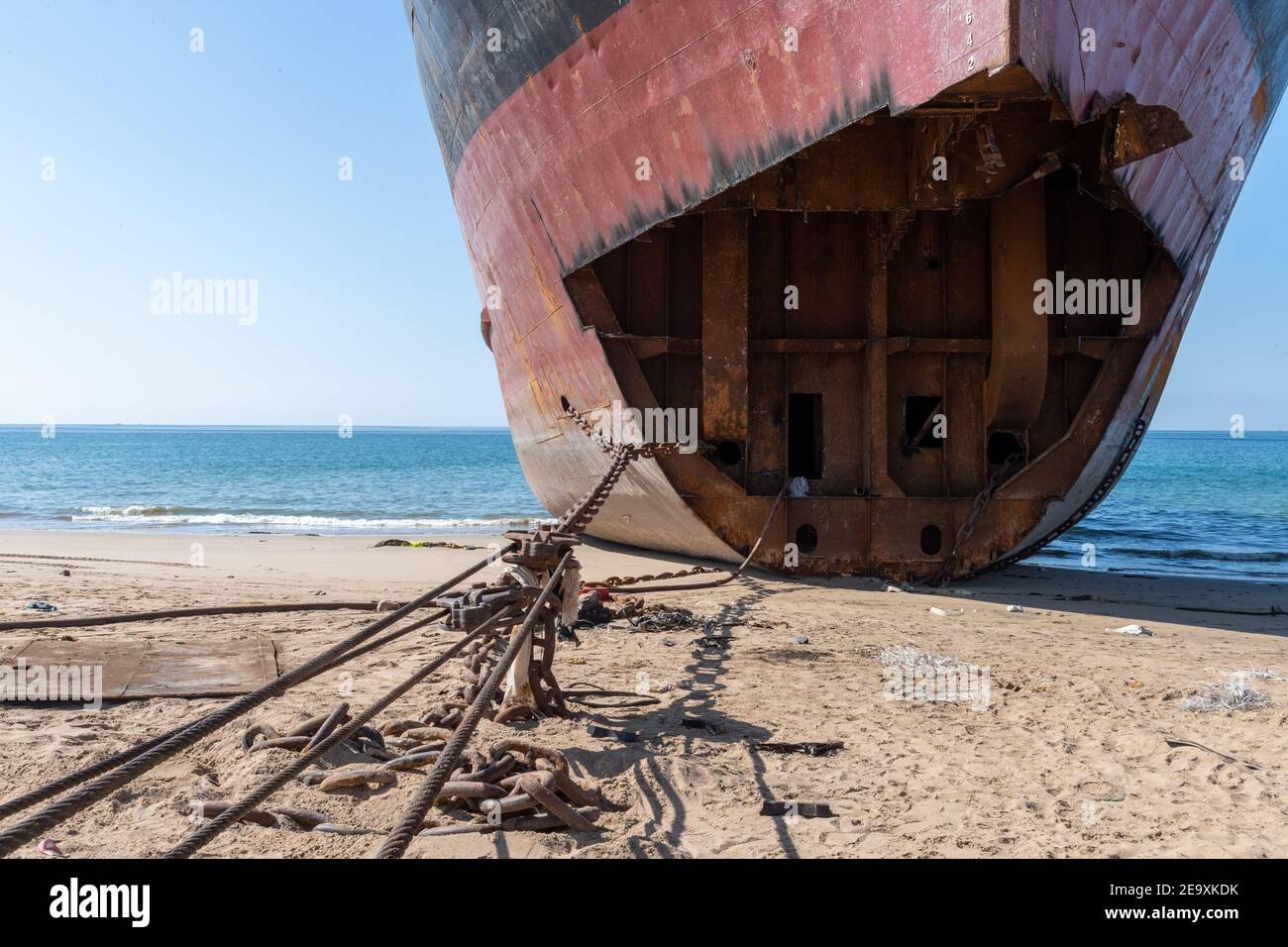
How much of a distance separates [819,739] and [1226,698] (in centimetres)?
208

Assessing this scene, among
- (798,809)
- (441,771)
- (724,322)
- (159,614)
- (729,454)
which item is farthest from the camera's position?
(729,454)

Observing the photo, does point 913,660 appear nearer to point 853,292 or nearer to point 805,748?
point 805,748

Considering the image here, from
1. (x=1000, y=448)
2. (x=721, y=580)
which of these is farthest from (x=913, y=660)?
(x=1000, y=448)

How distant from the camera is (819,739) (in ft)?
12.1

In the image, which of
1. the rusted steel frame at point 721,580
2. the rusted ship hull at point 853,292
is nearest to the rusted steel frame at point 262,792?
the rusted steel frame at point 721,580

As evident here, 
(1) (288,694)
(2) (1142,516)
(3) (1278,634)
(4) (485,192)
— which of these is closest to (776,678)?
(1) (288,694)

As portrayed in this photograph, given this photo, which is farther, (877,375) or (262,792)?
(877,375)

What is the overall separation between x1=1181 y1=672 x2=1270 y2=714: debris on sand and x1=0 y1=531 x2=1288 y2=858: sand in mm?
84

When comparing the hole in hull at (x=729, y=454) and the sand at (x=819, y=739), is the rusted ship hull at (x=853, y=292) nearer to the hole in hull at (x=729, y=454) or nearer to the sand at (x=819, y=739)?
the hole in hull at (x=729, y=454)

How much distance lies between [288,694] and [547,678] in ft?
4.40

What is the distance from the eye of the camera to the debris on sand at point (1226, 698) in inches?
163

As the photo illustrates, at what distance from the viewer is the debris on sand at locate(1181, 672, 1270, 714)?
4152 mm

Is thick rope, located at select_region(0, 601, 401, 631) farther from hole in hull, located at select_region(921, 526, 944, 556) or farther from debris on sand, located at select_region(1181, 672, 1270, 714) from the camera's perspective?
debris on sand, located at select_region(1181, 672, 1270, 714)

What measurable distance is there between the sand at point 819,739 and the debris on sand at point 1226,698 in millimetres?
84
